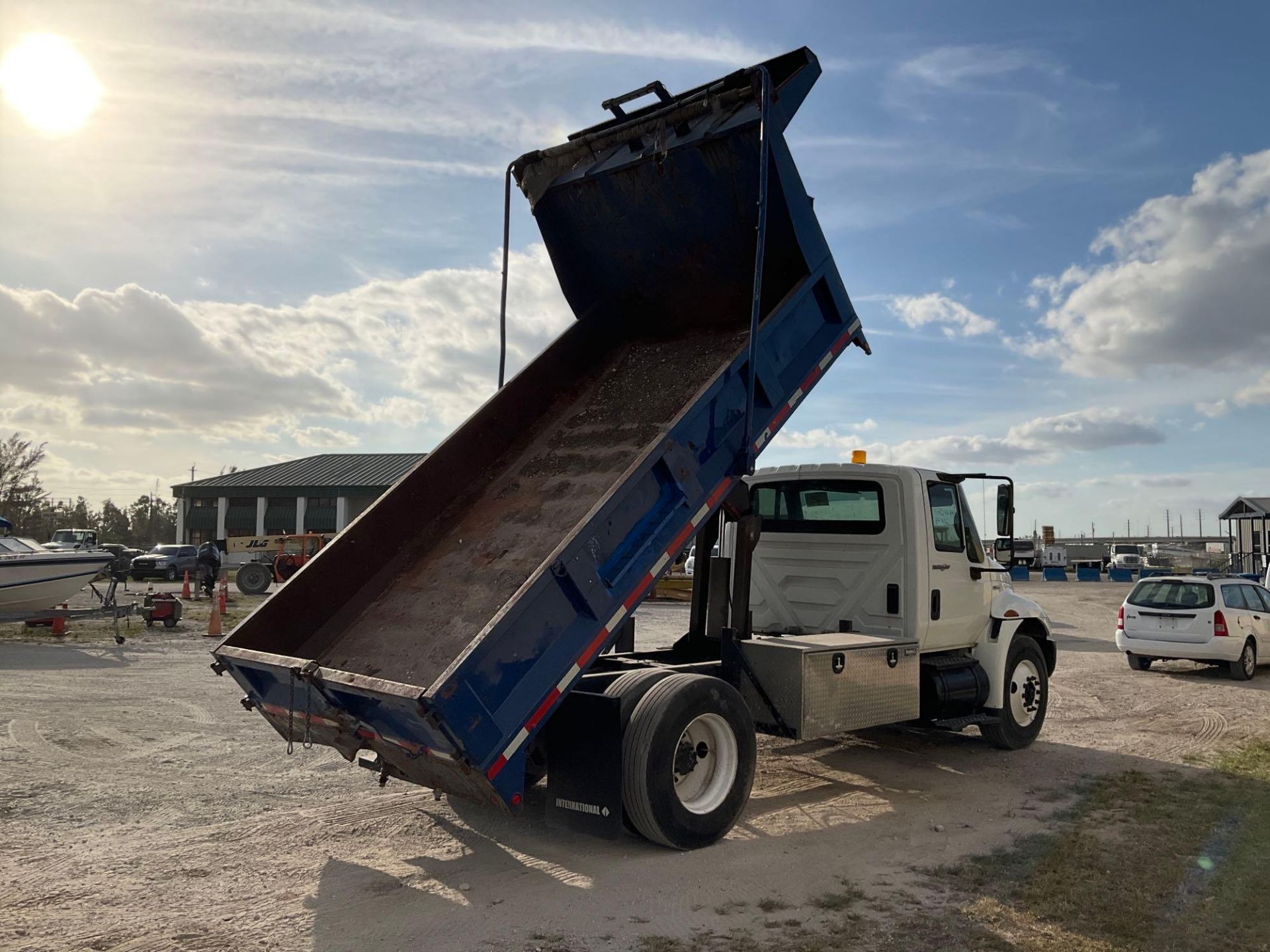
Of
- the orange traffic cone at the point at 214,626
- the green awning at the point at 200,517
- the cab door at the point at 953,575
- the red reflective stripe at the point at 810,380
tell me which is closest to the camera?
the red reflective stripe at the point at 810,380

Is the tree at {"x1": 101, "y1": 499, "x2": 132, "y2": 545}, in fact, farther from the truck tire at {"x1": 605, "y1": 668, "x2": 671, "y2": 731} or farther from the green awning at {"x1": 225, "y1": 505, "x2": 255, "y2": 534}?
the truck tire at {"x1": 605, "y1": 668, "x2": 671, "y2": 731}

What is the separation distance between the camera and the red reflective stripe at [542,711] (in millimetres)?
4961

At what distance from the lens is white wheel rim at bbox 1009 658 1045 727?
8.87 metres

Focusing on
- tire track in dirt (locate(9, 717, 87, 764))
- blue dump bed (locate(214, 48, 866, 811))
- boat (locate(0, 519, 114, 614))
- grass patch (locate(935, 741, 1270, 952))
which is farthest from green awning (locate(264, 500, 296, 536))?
grass patch (locate(935, 741, 1270, 952))

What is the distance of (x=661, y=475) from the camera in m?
5.75

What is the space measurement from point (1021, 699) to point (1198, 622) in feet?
22.2

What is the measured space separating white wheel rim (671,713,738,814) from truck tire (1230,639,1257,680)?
1115cm

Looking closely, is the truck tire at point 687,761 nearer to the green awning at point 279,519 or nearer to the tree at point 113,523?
the green awning at point 279,519

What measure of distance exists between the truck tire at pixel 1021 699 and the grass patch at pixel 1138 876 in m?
1.29

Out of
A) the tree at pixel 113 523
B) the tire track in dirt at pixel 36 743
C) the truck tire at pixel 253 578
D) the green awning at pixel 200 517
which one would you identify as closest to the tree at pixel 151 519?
the tree at pixel 113 523

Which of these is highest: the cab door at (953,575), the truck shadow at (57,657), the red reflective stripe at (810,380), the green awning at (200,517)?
the green awning at (200,517)

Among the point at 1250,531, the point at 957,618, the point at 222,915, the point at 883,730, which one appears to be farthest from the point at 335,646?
the point at 1250,531

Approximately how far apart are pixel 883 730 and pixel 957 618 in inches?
69.2

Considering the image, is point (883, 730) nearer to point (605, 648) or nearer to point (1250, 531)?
point (605, 648)
